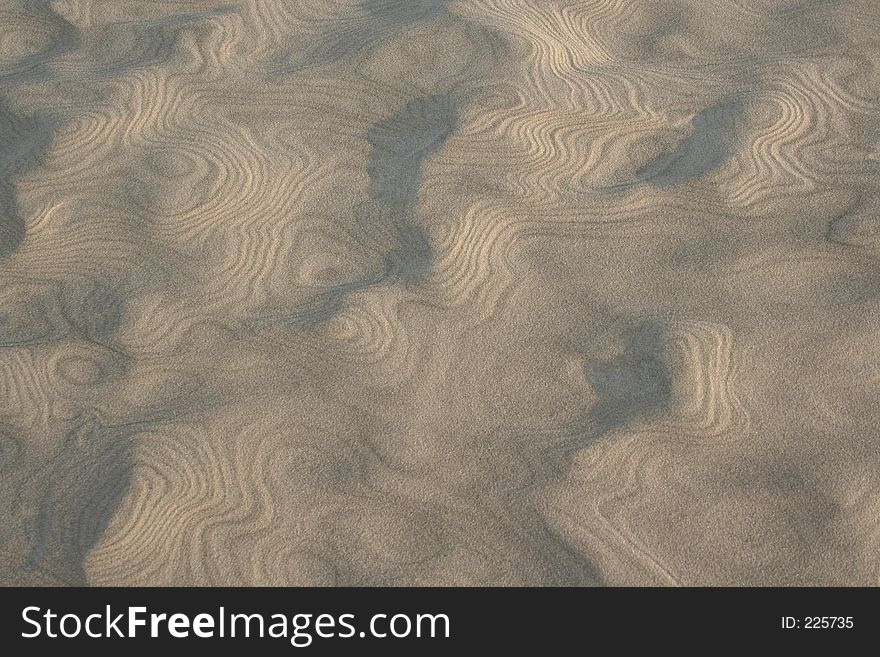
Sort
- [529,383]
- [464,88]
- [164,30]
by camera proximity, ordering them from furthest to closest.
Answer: [164,30]
[464,88]
[529,383]

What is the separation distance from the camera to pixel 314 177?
12.1 ft

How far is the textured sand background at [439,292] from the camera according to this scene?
8.73 feet

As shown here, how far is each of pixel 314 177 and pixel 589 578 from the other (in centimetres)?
187

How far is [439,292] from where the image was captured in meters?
3.27

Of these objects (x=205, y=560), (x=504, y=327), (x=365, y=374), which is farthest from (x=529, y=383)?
(x=205, y=560)

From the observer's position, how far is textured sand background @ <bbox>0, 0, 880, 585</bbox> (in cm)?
266

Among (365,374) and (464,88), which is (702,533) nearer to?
(365,374)

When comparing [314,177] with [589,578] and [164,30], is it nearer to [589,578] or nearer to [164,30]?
[164,30]
